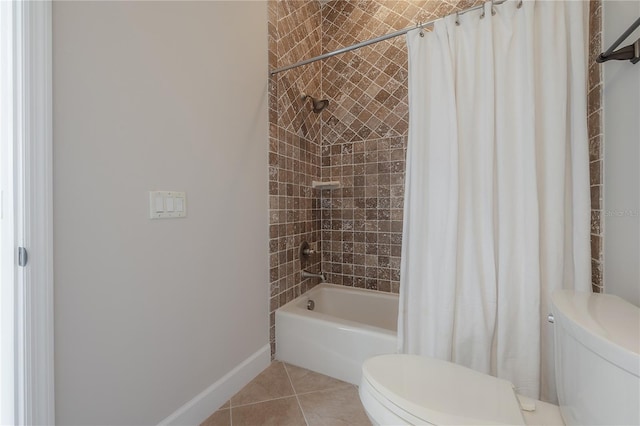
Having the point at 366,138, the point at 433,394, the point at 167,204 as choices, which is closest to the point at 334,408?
the point at 433,394

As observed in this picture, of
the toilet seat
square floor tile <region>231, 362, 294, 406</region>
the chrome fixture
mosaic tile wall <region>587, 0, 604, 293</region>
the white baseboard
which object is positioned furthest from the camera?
the chrome fixture

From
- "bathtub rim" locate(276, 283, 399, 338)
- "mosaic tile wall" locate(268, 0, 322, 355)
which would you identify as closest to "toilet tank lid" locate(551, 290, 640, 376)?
"bathtub rim" locate(276, 283, 399, 338)

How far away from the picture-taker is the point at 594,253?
108 centimetres

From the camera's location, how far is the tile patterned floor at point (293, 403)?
1306 mm

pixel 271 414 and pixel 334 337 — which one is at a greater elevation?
pixel 334 337

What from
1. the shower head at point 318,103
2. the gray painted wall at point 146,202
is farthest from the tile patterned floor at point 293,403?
the shower head at point 318,103

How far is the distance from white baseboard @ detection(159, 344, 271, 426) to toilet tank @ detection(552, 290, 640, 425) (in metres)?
1.43

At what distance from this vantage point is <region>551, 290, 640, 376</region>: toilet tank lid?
53 cm

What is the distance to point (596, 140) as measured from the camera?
1069mm

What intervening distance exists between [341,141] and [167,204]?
163 centimetres

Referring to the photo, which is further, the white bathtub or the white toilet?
the white bathtub

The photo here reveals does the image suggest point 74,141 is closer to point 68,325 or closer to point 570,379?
point 68,325

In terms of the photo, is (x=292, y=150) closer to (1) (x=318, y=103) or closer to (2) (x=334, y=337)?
(1) (x=318, y=103)

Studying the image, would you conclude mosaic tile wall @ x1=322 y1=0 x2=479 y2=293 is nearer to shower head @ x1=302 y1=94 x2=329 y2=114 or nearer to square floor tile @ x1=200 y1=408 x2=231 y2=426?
shower head @ x1=302 y1=94 x2=329 y2=114
